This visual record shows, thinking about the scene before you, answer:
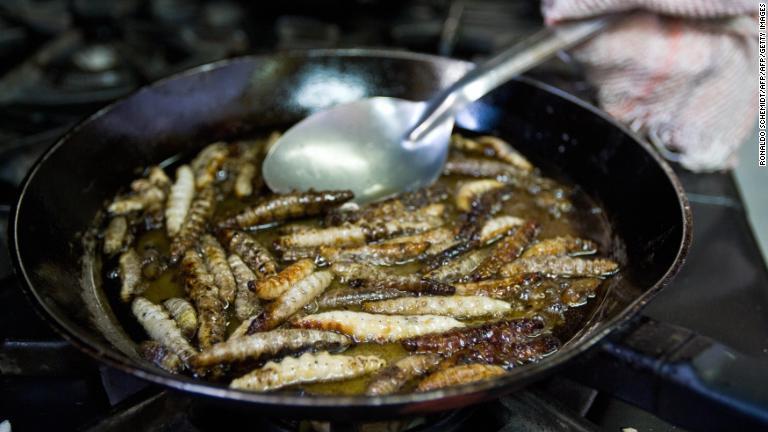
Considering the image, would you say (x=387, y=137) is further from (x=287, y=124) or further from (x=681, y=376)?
(x=681, y=376)

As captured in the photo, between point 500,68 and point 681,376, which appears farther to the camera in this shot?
point 500,68

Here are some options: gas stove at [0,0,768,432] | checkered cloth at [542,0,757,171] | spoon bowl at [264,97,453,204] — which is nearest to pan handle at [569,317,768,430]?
gas stove at [0,0,768,432]

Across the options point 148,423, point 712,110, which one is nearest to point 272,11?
point 712,110

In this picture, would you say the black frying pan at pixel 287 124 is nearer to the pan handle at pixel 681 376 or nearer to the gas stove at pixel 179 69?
the pan handle at pixel 681 376

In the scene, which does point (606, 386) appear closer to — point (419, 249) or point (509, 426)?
point (509, 426)

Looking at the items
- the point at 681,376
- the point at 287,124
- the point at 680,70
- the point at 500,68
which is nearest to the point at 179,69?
the point at 287,124

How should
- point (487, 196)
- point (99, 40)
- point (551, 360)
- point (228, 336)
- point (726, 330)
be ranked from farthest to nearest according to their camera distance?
point (99, 40) → point (487, 196) → point (726, 330) → point (228, 336) → point (551, 360)

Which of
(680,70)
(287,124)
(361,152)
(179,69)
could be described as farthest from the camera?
(179,69)
